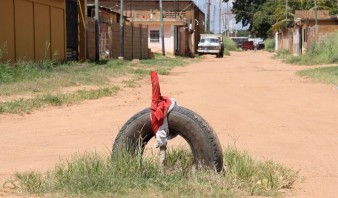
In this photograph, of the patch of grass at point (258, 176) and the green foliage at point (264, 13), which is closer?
the patch of grass at point (258, 176)

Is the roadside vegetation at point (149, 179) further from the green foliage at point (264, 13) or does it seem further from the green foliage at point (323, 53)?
the green foliage at point (264, 13)

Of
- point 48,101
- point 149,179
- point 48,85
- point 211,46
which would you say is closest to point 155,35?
point 211,46

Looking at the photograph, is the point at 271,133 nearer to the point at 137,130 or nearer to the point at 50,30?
the point at 137,130

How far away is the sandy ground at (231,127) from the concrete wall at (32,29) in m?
5.71

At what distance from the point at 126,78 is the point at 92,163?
15.2m

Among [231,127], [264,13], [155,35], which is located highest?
[264,13]

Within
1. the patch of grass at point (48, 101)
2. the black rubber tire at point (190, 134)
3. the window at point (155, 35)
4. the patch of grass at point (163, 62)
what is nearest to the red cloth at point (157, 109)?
the black rubber tire at point (190, 134)

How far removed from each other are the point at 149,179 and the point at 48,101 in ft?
24.8

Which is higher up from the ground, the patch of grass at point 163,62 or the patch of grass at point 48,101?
the patch of grass at point 163,62

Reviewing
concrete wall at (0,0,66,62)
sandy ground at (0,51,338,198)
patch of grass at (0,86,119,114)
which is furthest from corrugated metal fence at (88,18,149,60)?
patch of grass at (0,86,119,114)

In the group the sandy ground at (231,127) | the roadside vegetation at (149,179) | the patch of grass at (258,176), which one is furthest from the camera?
the sandy ground at (231,127)

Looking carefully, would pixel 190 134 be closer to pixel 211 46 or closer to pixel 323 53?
pixel 323 53

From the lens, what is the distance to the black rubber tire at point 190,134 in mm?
5816

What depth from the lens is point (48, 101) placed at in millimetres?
12758
